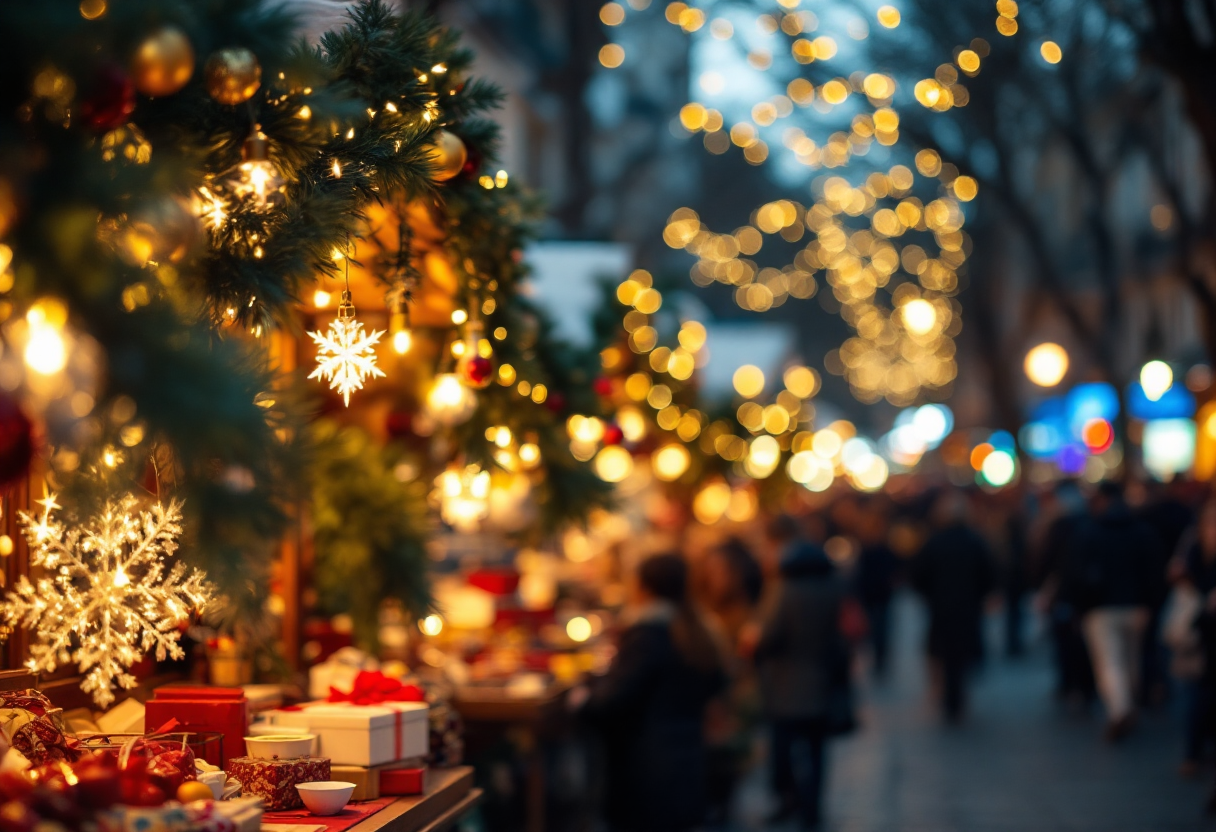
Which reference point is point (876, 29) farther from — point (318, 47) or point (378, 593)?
point (318, 47)

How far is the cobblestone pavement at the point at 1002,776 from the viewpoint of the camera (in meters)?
10.2

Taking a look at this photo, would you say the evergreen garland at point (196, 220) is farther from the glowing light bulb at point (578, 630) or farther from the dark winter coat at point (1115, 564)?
the dark winter coat at point (1115, 564)

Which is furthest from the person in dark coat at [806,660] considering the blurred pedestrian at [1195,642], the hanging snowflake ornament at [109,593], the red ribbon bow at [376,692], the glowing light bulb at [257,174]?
the glowing light bulb at [257,174]

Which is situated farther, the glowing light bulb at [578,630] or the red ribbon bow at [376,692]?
the glowing light bulb at [578,630]

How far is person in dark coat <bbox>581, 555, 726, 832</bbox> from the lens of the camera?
757 cm

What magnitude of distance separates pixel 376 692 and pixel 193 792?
1611 millimetres

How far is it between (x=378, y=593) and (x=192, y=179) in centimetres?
457

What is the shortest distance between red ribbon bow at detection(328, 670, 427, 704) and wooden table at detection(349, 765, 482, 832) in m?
0.29

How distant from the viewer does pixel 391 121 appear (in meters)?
3.73

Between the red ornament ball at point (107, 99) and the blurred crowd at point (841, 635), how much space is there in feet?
17.8

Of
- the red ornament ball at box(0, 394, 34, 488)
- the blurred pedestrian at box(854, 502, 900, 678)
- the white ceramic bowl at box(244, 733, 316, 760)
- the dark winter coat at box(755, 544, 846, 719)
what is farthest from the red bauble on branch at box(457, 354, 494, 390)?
the blurred pedestrian at box(854, 502, 900, 678)

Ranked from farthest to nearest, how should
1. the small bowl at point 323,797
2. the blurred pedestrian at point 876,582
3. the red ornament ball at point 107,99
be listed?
the blurred pedestrian at point 876,582, the small bowl at point 323,797, the red ornament ball at point 107,99

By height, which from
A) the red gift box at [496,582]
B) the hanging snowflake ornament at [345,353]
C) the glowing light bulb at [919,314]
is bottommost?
the red gift box at [496,582]

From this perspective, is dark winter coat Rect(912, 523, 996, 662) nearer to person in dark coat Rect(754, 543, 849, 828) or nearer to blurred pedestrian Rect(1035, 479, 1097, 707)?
blurred pedestrian Rect(1035, 479, 1097, 707)
